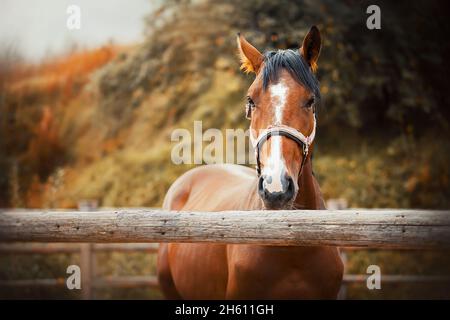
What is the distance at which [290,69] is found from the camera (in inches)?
138

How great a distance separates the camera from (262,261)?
11.3 feet

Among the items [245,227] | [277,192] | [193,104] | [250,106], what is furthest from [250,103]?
[193,104]

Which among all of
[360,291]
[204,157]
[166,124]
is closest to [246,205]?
[360,291]

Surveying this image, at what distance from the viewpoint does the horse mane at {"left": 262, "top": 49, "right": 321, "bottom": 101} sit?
347cm

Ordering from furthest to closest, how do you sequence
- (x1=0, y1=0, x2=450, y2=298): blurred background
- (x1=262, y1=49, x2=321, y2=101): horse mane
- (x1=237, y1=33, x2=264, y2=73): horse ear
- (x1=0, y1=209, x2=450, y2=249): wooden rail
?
(x1=0, y1=0, x2=450, y2=298): blurred background, (x1=237, y1=33, x2=264, y2=73): horse ear, (x1=262, y1=49, x2=321, y2=101): horse mane, (x1=0, y1=209, x2=450, y2=249): wooden rail

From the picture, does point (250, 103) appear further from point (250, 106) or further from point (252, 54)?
point (252, 54)

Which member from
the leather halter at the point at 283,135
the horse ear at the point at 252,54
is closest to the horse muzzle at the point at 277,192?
the leather halter at the point at 283,135

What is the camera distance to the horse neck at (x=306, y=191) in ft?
11.7

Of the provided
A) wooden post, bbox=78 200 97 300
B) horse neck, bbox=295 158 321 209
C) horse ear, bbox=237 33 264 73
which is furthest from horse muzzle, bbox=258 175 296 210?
wooden post, bbox=78 200 97 300

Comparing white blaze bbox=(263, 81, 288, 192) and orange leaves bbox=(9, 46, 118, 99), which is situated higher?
orange leaves bbox=(9, 46, 118, 99)

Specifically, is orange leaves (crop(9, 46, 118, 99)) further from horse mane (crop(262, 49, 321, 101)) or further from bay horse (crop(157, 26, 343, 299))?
horse mane (crop(262, 49, 321, 101))

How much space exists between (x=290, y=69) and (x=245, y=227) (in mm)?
1093

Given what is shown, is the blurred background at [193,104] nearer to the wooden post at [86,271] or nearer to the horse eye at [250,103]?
the wooden post at [86,271]

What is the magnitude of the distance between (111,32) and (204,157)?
3.80 meters
